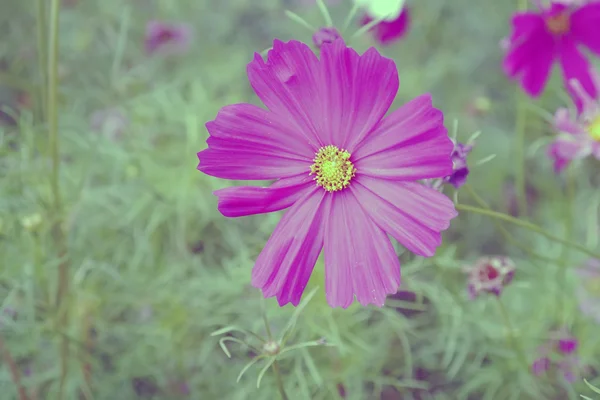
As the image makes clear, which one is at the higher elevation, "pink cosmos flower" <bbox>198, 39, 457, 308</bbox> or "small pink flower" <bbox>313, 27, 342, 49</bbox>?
"small pink flower" <bbox>313, 27, 342, 49</bbox>

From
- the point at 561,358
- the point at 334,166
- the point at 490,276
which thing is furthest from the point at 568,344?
the point at 334,166

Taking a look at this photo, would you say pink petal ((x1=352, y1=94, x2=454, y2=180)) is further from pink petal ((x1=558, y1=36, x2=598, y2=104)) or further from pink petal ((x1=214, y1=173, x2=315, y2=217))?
pink petal ((x1=558, y1=36, x2=598, y2=104))

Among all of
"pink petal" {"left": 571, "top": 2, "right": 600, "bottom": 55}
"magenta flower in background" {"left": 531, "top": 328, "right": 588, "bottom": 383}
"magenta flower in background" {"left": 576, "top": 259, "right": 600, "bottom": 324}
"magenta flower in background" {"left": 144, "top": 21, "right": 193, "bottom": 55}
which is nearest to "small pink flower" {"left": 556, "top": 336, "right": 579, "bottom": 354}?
"magenta flower in background" {"left": 531, "top": 328, "right": 588, "bottom": 383}

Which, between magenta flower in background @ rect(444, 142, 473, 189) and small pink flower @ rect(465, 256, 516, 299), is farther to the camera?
small pink flower @ rect(465, 256, 516, 299)

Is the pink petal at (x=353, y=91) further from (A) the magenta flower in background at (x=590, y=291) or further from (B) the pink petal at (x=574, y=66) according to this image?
(A) the magenta flower in background at (x=590, y=291)

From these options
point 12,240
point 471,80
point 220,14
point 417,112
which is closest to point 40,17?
point 12,240
